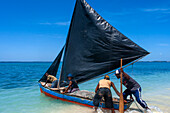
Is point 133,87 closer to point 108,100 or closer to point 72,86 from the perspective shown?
point 108,100

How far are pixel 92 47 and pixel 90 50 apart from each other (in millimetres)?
223

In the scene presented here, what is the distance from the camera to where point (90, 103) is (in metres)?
8.61

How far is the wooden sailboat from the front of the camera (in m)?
8.66

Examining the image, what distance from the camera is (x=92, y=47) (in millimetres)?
9469

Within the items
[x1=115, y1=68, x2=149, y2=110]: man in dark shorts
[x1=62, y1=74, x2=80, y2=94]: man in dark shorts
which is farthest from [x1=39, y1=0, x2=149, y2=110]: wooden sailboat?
[x1=115, y1=68, x2=149, y2=110]: man in dark shorts

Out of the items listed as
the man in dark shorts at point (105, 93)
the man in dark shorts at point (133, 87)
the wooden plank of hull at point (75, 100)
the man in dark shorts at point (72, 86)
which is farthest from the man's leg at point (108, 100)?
the man in dark shorts at point (72, 86)

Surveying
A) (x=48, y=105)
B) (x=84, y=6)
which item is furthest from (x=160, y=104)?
(x=84, y=6)

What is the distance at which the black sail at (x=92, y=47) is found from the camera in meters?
8.67

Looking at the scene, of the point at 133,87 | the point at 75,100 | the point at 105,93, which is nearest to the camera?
the point at 105,93

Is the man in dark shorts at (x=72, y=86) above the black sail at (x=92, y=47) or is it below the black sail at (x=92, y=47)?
below

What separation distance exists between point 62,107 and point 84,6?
20.8 feet

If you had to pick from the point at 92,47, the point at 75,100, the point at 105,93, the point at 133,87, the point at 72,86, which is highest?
the point at 92,47

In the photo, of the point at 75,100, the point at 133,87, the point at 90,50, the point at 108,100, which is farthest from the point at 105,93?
the point at 90,50

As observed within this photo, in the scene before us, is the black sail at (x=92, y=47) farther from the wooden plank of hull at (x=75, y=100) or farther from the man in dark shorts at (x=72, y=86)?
the wooden plank of hull at (x=75, y=100)
